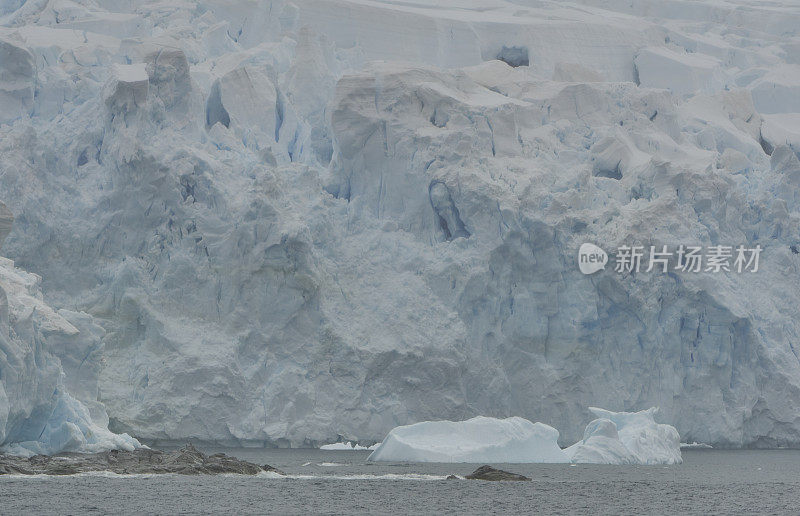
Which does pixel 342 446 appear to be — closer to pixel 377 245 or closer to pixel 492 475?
pixel 377 245

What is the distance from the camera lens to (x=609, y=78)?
3553 centimetres

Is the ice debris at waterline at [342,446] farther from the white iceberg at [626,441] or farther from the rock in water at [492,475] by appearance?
the rock in water at [492,475]

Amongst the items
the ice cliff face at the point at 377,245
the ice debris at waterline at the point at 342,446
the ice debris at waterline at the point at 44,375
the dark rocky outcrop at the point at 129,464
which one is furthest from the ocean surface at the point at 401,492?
the ice cliff face at the point at 377,245

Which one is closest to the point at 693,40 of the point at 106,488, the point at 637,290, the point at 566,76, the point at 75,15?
the point at 566,76

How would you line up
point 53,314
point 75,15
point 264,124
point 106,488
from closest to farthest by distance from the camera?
point 106,488 < point 53,314 < point 264,124 < point 75,15

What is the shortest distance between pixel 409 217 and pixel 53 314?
8.63 m

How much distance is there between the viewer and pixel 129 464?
18.3m

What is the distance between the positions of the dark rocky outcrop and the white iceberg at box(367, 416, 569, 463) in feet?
11.3

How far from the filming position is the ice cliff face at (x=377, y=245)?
2378 cm

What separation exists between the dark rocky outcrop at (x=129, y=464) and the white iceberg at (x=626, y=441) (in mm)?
6571

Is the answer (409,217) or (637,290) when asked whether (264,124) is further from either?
(637,290)

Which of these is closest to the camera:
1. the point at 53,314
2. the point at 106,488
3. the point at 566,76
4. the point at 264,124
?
the point at 106,488

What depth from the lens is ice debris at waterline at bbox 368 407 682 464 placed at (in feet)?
68.8

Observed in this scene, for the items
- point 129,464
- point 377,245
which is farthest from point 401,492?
point 377,245
